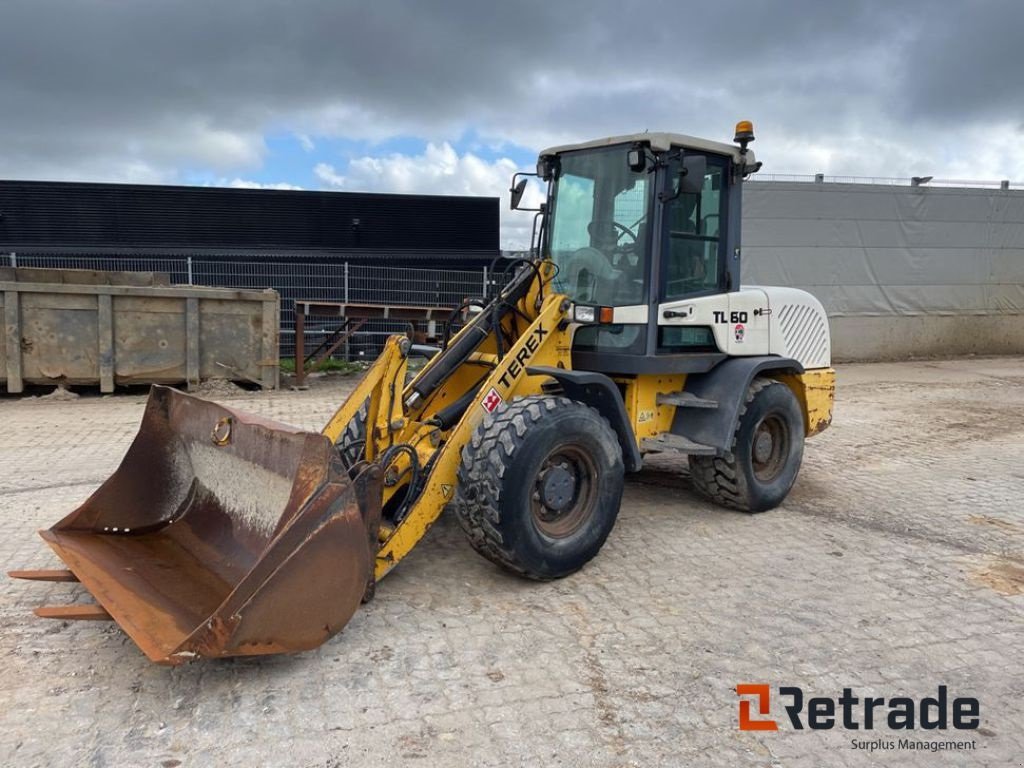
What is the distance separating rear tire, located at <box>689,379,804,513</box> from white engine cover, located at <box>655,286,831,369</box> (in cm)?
32

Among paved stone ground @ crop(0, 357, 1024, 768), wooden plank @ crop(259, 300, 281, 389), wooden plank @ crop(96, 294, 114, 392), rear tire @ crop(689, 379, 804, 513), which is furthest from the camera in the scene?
wooden plank @ crop(259, 300, 281, 389)

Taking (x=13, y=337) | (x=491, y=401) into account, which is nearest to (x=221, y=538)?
(x=491, y=401)

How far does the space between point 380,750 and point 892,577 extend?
3.22 metres

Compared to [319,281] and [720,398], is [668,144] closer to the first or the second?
[720,398]

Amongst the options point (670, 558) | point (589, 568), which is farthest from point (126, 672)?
point (670, 558)

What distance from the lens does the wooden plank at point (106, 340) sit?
10.3m

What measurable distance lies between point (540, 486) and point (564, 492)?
0.62ft

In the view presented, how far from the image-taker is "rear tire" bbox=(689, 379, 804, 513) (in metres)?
5.60

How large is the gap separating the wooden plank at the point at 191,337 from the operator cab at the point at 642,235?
6701mm

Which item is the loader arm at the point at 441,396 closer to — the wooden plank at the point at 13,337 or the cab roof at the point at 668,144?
the cab roof at the point at 668,144

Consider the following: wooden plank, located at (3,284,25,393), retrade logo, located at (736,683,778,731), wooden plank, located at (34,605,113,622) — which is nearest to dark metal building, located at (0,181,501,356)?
wooden plank, located at (3,284,25,393)

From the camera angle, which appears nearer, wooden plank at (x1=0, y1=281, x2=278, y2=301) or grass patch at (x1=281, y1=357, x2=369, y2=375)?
wooden plank at (x1=0, y1=281, x2=278, y2=301)

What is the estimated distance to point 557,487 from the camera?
14.2ft

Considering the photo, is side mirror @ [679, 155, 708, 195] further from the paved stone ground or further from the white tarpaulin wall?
the white tarpaulin wall
